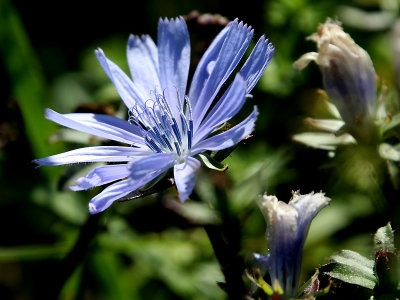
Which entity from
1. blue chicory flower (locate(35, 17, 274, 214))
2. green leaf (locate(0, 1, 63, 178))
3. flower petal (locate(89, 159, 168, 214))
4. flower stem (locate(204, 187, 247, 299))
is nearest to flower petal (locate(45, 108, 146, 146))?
blue chicory flower (locate(35, 17, 274, 214))

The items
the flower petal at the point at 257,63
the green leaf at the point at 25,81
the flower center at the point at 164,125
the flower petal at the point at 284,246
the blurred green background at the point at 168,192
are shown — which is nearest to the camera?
the flower petal at the point at 284,246

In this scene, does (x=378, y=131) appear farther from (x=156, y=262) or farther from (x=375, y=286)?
(x=156, y=262)

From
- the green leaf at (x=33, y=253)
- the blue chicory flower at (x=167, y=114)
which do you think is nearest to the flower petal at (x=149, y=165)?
the blue chicory flower at (x=167, y=114)

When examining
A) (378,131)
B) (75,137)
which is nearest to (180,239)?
(75,137)

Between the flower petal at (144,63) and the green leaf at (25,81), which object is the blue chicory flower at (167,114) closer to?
the flower petal at (144,63)

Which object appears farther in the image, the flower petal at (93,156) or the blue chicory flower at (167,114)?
the flower petal at (93,156)

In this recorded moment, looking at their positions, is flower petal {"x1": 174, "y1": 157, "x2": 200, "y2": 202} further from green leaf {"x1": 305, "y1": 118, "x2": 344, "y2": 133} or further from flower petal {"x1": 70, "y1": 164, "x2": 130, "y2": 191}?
green leaf {"x1": 305, "y1": 118, "x2": 344, "y2": 133}

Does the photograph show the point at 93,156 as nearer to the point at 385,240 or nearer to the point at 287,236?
the point at 287,236

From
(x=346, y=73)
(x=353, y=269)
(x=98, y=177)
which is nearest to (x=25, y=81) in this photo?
(x=98, y=177)

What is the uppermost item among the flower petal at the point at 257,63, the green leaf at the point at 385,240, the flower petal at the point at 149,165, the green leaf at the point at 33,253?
the flower petal at the point at 257,63
